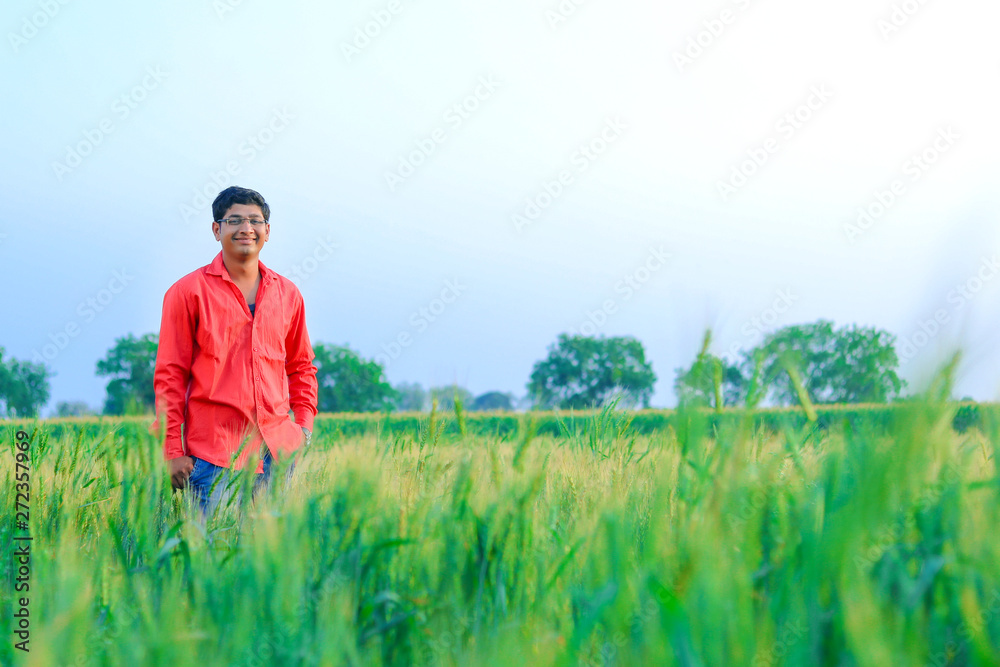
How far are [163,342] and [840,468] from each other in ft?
9.20

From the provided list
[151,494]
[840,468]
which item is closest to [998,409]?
[840,468]

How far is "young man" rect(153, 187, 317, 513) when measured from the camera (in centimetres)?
296

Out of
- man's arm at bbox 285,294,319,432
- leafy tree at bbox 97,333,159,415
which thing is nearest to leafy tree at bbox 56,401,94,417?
man's arm at bbox 285,294,319,432

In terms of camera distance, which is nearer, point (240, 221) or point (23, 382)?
point (240, 221)

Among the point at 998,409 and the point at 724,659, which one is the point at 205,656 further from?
the point at 998,409

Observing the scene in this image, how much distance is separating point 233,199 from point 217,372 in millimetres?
853

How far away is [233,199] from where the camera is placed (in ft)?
10.5

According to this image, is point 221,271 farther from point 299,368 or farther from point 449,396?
point 449,396

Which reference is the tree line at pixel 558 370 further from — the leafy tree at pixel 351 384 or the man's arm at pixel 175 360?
the man's arm at pixel 175 360

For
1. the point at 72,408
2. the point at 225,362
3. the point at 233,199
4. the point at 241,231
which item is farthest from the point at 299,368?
the point at 72,408

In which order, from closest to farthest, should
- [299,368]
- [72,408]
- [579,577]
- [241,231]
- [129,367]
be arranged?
[579,577] < [241,231] < [299,368] < [72,408] < [129,367]

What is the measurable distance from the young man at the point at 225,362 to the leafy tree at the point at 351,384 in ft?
140

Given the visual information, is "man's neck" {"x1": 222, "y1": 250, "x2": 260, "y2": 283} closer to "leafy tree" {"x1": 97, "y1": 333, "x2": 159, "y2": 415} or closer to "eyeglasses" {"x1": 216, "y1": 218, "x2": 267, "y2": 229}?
"eyeglasses" {"x1": 216, "y1": 218, "x2": 267, "y2": 229}

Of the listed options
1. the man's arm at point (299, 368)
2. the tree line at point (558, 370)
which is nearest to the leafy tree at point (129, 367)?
the tree line at point (558, 370)
